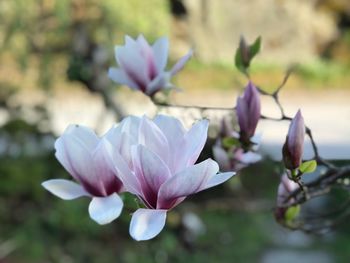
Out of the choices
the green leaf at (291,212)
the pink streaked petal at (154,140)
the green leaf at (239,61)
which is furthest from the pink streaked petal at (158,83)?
the pink streaked petal at (154,140)

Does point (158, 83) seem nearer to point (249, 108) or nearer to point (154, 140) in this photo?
point (249, 108)

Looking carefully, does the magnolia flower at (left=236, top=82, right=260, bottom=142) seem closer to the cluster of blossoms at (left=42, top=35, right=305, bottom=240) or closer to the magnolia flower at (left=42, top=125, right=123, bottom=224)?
the cluster of blossoms at (left=42, top=35, right=305, bottom=240)

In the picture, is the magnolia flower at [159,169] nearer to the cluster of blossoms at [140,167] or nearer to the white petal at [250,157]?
the cluster of blossoms at [140,167]

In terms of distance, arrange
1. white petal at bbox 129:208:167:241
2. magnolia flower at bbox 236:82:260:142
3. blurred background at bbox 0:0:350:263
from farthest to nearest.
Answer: blurred background at bbox 0:0:350:263
magnolia flower at bbox 236:82:260:142
white petal at bbox 129:208:167:241

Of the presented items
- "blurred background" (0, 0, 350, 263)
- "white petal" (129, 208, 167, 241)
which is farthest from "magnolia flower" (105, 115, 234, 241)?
"blurred background" (0, 0, 350, 263)

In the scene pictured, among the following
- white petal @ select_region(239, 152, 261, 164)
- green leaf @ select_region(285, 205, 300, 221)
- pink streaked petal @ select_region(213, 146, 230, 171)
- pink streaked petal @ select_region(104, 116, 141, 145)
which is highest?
pink streaked petal @ select_region(104, 116, 141, 145)

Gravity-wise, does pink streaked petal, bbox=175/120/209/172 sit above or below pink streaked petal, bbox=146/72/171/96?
above

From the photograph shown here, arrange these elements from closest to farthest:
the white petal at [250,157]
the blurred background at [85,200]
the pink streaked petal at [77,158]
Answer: the pink streaked petal at [77,158], the white petal at [250,157], the blurred background at [85,200]

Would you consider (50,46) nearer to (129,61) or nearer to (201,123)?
(129,61)
